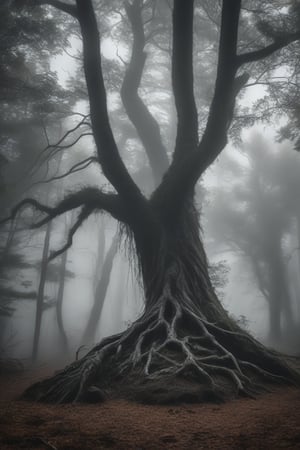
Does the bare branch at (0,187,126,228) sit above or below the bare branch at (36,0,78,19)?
below

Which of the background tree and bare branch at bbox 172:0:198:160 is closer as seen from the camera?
bare branch at bbox 172:0:198:160

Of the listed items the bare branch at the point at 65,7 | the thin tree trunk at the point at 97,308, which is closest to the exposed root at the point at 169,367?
the bare branch at the point at 65,7

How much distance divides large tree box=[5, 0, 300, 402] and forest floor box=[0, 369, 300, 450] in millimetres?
391

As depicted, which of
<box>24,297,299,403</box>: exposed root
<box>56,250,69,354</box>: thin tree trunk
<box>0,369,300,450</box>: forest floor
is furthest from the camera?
<box>56,250,69,354</box>: thin tree trunk

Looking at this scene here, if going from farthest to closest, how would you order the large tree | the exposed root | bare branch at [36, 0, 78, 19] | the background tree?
the background tree
bare branch at [36, 0, 78, 19]
the large tree
the exposed root

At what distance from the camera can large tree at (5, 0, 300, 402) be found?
12.4 ft

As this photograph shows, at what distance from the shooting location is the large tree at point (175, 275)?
3.77 meters

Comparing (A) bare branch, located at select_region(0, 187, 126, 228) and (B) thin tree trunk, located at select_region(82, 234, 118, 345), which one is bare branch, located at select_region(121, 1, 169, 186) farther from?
(B) thin tree trunk, located at select_region(82, 234, 118, 345)

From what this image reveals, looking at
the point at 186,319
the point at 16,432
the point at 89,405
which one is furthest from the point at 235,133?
the point at 16,432

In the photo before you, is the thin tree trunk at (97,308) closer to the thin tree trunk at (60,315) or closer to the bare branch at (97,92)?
the thin tree trunk at (60,315)

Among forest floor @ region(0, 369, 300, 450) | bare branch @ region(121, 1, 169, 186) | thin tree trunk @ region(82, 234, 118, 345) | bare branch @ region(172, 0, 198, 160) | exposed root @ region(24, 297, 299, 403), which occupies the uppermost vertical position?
bare branch @ region(121, 1, 169, 186)

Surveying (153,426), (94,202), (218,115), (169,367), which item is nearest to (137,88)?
(94,202)

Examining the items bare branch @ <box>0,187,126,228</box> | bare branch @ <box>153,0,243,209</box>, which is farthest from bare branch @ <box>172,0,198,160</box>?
bare branch @ <box>0,187,126,228</box>

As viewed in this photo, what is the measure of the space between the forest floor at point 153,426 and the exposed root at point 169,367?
28 cm
